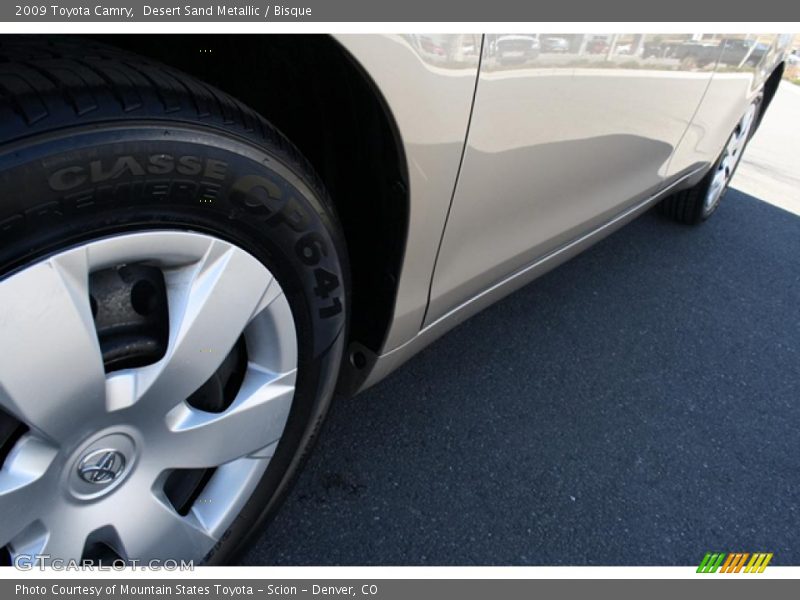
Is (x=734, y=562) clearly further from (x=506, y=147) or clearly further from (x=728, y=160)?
(x=728, y=160)

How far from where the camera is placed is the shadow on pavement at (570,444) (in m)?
1.39

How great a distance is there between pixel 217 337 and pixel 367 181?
0.38 meters

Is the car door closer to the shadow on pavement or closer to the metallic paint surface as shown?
the metallic paint surface

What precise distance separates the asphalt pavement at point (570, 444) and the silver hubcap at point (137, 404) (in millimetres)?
359

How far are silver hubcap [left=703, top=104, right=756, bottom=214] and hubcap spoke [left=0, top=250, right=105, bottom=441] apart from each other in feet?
8.87

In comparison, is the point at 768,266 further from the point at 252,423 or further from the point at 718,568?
the point at 252,423

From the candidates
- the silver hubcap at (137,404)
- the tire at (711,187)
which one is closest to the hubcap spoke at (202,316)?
the silver hubcap at (137,404)

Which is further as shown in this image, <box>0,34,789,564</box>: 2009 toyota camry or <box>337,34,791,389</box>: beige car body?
<box>337,34,791,389</box>: beige car body

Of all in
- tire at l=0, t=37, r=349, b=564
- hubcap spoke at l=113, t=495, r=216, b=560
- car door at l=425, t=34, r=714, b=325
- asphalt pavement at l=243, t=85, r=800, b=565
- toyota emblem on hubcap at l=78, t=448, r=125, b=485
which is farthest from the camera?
asphalt pavement at l=243, t=85, r=800, b=565

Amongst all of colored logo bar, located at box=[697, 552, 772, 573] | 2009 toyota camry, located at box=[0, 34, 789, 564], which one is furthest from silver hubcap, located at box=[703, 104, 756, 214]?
colored logo bar, located at box=[697, 552, 772, 573]

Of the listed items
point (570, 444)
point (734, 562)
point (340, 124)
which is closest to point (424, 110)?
point (340, 124)

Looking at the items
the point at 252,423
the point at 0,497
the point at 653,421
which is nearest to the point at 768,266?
the point at 653,421

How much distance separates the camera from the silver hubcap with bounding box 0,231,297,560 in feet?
2.42

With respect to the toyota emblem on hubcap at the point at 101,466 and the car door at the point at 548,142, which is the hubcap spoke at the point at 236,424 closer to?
the toyota emblem on hubcap at the point at 101,466
